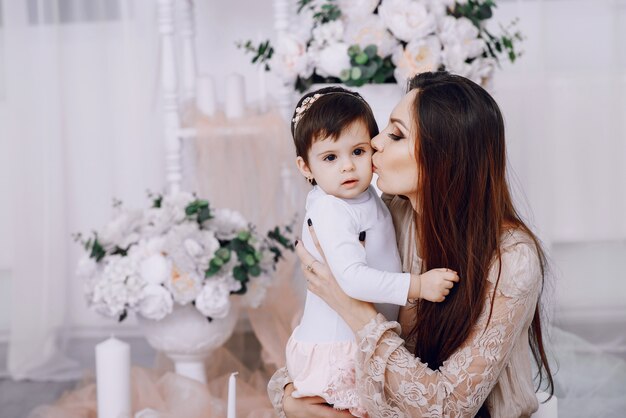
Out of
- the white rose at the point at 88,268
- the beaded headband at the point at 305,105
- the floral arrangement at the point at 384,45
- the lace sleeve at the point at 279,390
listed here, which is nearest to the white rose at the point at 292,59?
the floral arrangement at the point at 384,45

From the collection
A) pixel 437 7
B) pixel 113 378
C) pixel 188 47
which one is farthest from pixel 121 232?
pixel 437 7

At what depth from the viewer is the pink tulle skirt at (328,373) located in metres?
1.93

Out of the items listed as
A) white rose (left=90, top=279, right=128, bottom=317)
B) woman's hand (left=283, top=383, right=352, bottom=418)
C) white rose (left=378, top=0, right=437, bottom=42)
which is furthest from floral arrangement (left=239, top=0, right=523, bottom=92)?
woman's hand (left=283, top=383, right=352, bottom=418)

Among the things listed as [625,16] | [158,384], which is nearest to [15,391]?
[158,384]

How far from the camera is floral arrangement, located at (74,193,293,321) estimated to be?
292 centimetres

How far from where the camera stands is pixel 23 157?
12.8ft

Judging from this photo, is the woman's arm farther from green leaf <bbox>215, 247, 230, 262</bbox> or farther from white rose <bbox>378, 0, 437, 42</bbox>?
green leaf <bbox>215, 247, 230, 262</bbox>

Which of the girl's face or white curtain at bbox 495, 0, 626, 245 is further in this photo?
white curtain at bbox 495, 0, 626, 245

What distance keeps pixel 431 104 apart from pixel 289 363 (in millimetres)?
626

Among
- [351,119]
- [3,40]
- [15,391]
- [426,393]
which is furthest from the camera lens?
[3,40]

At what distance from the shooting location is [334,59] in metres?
2.75

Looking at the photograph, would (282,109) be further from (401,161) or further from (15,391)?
(401,161)

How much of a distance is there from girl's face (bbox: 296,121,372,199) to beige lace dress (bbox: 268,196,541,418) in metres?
0.28

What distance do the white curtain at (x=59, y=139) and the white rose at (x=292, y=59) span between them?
1.09 meters
